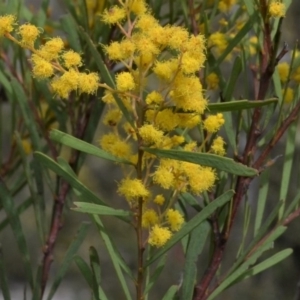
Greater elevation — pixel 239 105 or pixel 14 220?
pixel 239 105

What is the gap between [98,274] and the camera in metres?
0.37

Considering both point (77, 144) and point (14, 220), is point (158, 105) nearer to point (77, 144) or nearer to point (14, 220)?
point (77, 144)

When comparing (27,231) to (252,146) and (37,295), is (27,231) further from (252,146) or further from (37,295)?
(252,146)

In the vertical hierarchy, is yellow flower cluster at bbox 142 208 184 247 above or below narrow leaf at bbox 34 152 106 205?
below

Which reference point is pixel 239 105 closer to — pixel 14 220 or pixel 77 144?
pixel 77 144

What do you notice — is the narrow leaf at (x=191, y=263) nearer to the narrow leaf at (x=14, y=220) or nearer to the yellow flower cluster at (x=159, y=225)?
the yellow flower cluster at (x=159, y=225)

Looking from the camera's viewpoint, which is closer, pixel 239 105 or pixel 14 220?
pixel 239 105

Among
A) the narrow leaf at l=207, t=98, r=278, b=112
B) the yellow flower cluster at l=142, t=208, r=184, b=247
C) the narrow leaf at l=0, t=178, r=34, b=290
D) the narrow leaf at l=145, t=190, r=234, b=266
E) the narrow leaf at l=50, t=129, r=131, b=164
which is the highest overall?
the narrow leaf at l=207, t=98, r=278, b=112

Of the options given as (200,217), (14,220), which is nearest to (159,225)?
(200,217)

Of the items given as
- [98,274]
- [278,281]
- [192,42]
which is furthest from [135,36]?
[278,281]

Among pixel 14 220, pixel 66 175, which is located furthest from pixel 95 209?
pixel 14 220

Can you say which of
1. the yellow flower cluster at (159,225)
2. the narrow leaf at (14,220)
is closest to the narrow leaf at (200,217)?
the yellow flower cluster at (159,225)

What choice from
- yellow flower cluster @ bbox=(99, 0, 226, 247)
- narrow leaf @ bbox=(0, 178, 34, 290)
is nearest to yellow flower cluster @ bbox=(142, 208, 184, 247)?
yellow flower cluster @ bbox=(99, 0, 226, 247)

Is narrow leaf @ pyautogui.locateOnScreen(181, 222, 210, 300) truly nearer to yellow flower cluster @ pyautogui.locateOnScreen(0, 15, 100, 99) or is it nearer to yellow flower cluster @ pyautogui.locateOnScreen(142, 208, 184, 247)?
yellow flower cluster @ pyautogui.locateOnScreen(142, 208, 184, 247)
